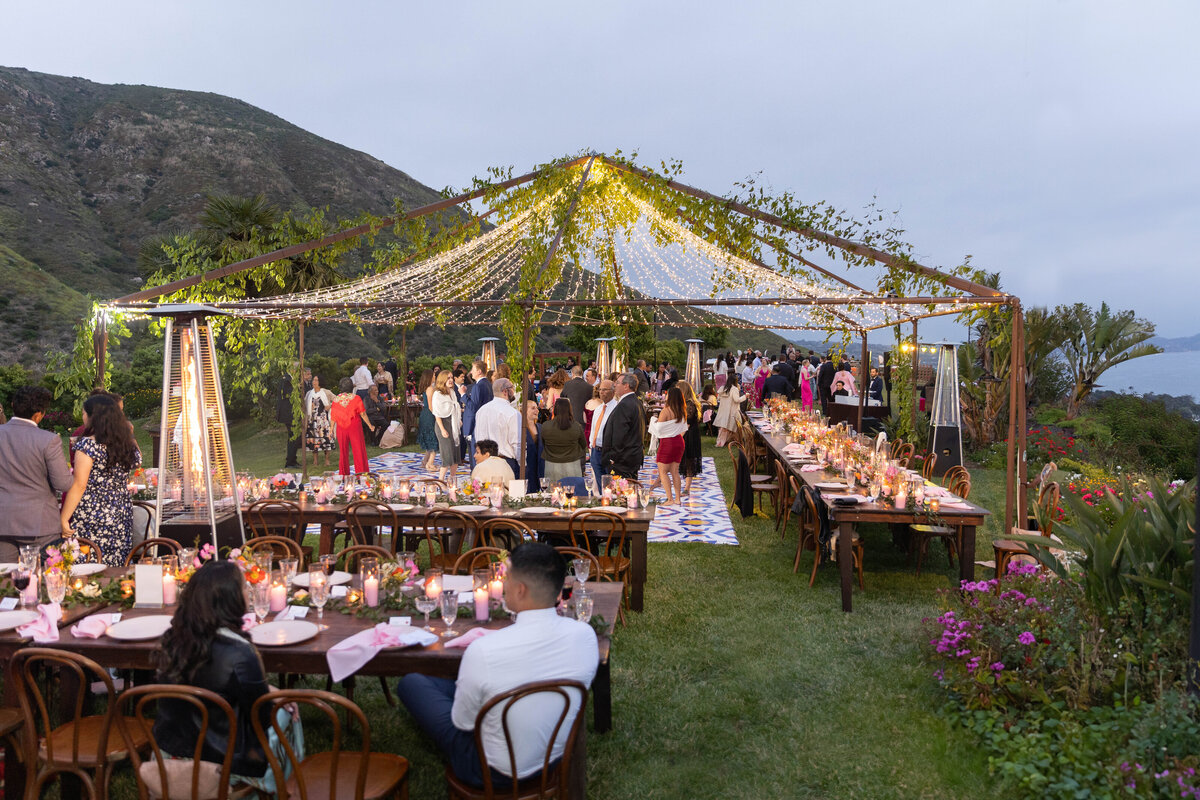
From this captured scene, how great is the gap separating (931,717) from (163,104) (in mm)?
67072

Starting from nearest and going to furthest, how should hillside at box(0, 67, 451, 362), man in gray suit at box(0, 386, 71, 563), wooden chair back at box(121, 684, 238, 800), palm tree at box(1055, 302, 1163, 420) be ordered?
wooden chair back at box(121, 684, 238, 800), man in gray suit at box(0, 386, 71, 563), palm tree at box(1055, 302, 1163, 420), hillside at box(0, 67, 451, 362)

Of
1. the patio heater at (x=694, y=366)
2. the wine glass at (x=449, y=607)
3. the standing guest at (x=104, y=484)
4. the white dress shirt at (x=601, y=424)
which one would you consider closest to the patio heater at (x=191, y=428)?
the standing guest at (x=104, y=484)

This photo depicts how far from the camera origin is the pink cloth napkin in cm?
339

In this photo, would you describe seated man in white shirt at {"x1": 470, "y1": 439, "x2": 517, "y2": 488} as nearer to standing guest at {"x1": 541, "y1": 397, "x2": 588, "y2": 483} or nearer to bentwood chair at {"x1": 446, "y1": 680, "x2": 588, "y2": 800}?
standing guest at {"x1": 541, "y1": 397, "x2": 588, "y2": 483}

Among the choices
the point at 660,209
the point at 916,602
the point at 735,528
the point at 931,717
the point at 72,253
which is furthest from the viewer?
the point at 72,253

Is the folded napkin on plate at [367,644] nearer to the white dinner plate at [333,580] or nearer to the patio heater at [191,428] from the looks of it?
the white dinner plate at [333,580]

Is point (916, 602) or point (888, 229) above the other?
point (888, 229)

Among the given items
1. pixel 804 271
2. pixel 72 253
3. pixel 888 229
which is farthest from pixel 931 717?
pixel 72 253

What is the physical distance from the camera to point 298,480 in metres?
7.25

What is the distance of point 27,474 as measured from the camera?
15.8ft

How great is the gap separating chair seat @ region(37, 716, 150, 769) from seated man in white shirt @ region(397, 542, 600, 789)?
119 cm

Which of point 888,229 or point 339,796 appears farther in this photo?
point 888,229

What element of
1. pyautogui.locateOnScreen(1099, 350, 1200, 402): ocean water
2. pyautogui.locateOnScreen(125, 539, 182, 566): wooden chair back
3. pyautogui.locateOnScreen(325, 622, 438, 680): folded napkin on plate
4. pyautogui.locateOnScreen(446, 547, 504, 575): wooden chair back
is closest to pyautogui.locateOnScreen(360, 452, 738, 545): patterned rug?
pyautogui.locateOnScreen(446, 547, 504, 575): wooden chair back

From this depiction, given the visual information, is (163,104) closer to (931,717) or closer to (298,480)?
(298,480)
